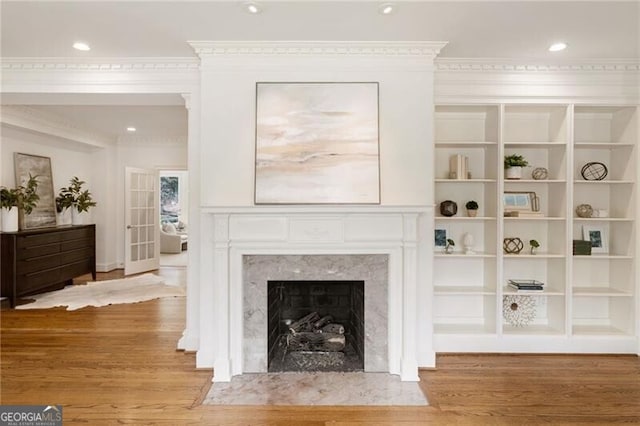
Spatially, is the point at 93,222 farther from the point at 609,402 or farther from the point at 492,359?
the point at 609,402

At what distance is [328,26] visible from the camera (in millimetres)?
2678

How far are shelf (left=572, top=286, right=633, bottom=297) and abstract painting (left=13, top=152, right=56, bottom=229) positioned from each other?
6803 mm

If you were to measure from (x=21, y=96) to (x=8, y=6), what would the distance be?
1.33 m

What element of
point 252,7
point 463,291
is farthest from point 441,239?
point 252,7

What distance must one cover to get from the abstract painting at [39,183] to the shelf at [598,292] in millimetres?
6803

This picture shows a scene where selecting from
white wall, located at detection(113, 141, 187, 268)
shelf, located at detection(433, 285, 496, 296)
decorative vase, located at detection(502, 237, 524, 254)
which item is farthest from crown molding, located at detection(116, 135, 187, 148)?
decorative vase, located at detection(502, 237, 524, 254)

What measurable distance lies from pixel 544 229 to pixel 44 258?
6.17 m

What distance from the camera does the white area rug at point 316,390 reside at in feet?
8.26

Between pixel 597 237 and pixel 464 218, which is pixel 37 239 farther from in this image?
pixel 597 237

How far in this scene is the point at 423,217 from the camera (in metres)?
3.06

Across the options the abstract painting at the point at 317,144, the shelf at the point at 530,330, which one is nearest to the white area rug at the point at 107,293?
the abstract painting at the point at 317,144

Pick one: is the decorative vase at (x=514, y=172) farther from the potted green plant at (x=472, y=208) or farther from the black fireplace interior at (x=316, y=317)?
the black fireplace interior at (x=316, y=317)

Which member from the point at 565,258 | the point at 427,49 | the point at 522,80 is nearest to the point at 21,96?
the point at 427,49

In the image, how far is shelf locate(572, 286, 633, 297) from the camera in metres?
3.35
